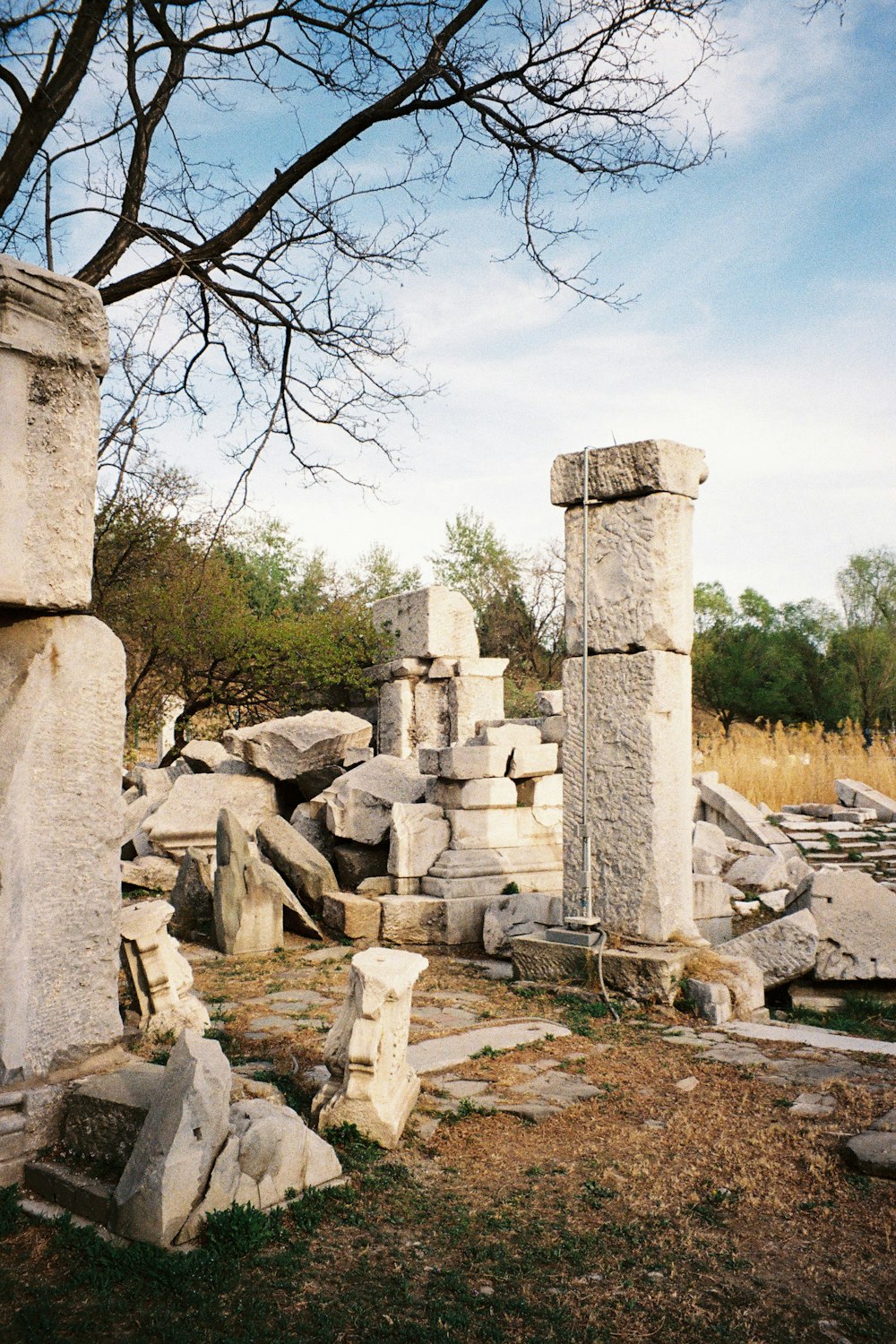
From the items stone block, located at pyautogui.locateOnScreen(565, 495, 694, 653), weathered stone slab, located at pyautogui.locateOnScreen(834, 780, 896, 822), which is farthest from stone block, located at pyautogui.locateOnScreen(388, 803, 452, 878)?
weathered stone slab, located at pyautogui.locateOnScreen(834, 780, 896, 822)

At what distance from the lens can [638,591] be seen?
22.1 feet

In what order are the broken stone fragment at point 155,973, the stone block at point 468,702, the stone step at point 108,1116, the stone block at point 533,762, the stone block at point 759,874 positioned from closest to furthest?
1. the stone step at point 108,1116
2. the broken stone fragment at point 155,973
3. the stone block at point 533,762
4. the stone block at point 759,874
5. the stone block at point 468,702

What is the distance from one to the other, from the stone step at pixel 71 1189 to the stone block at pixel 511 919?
16.6ft

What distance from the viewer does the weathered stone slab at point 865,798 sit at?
13.6 m

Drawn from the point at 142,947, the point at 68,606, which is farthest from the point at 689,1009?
the point at 68,606

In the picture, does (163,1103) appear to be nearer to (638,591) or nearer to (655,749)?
(655,749)

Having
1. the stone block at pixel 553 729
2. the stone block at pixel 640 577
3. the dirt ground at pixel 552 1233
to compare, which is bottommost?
the dirt ground at pixel 552 1233

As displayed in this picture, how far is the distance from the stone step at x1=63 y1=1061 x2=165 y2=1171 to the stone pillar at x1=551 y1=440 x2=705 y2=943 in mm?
3683

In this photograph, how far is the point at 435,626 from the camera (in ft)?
42.5

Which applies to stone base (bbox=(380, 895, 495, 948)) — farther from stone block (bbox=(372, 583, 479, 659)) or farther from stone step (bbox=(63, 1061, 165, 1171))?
stone step (bbox=(63, 1061, 165, 1171))

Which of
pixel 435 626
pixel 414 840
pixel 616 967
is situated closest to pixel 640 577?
pixel 616 967

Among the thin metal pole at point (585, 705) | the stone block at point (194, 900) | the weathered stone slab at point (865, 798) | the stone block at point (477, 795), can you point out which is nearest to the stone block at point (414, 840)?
the stone block at point (477, 795)

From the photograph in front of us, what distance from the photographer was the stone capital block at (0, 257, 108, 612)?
3602 mm

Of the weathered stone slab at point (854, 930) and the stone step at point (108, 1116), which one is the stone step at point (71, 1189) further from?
the weathered stone slab at point (854, 930)
